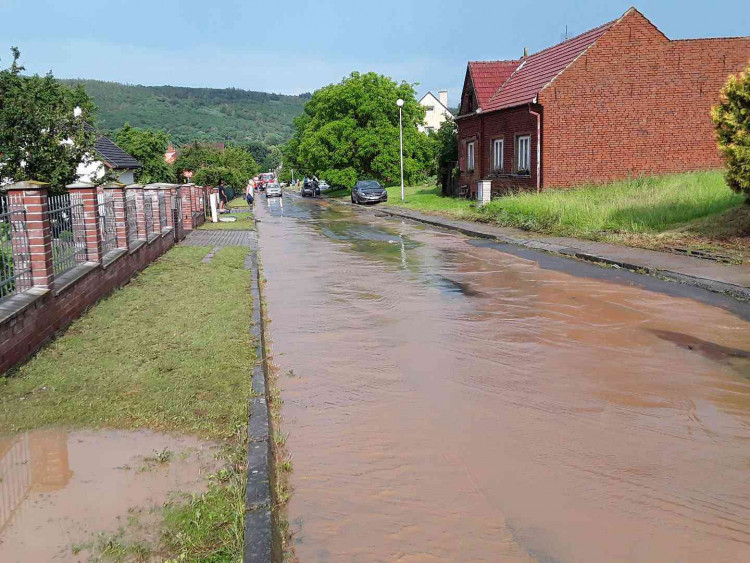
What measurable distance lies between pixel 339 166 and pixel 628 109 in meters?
33.6

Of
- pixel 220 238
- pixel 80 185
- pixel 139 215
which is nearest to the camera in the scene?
pixel 80 185

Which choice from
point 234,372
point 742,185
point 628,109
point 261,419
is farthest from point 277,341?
point 628,109

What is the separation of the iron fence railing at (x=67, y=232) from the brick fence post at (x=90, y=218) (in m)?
0.07

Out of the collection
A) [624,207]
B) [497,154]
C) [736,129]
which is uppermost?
[497,154]

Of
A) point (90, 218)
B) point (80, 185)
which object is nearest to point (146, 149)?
point (80, 185)

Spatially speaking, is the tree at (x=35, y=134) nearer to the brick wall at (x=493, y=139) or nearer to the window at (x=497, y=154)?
the brick wall at (x=493, y=139)

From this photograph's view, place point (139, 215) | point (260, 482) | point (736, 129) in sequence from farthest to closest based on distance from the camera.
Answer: point (139, 215) < point (736, 129) < point (260, 482)

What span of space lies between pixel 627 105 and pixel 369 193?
1917cm

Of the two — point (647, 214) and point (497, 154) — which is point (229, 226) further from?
point (647, 214)

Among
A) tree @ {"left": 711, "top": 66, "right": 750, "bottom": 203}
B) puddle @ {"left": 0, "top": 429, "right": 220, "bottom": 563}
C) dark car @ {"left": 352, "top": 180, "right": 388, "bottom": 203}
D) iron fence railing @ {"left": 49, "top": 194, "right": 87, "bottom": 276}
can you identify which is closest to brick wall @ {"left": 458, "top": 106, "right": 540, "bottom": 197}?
dark car @ {"left": 352, "top": 180, "right": 388, "bottom": 203}

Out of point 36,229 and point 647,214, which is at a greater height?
point 36,229

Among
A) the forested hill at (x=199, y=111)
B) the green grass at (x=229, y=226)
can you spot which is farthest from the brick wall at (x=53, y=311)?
the forested hill at (x=199, y=111)

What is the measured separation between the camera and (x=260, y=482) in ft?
13.1

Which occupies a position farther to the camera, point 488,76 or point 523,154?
point 488,76
